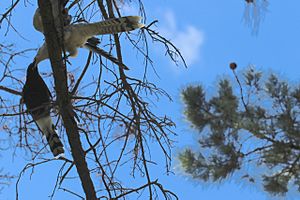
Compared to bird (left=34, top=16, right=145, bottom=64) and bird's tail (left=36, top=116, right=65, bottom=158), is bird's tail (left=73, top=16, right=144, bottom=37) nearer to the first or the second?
bird (left=34, top=16, right=145, bottom=64)

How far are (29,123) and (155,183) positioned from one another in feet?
1.06

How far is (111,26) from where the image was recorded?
1193mm

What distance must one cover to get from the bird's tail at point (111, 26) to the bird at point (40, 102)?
0.18 m

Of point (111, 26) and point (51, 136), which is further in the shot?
point (51, 136)

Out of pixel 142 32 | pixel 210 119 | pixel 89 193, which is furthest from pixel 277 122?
pixel 89 193

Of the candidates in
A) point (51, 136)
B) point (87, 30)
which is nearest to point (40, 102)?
point (51, 136)

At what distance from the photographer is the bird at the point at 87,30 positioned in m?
1.18

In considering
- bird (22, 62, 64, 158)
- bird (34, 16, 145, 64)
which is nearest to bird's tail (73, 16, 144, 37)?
bird (34, 16, 145, 64)

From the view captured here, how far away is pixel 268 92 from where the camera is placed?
2176 mm

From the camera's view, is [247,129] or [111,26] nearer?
[111,26]

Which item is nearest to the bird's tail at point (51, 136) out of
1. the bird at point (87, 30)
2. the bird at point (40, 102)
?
the bird at point (40, 102)

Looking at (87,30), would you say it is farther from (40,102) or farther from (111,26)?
(40,102)

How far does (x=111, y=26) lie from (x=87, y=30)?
63 millimetres

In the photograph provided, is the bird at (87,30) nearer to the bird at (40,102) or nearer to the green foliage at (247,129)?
the bird at (40,102)
